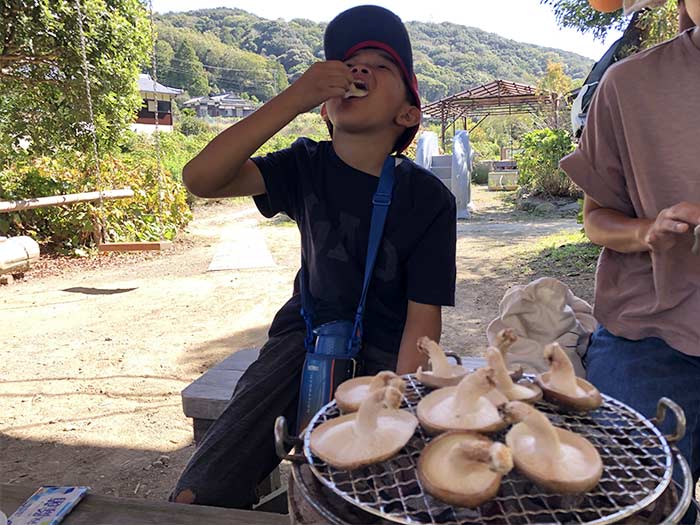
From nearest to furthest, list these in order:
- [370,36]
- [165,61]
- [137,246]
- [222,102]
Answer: [370,36] → [137,246] → [165,61] → [222,102]

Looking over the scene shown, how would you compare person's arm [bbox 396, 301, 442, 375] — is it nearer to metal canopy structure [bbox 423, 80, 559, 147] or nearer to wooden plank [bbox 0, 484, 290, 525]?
wooden plank [bbox 0, 484, 290, 525]

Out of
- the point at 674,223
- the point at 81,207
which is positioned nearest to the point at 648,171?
the point at 674,223

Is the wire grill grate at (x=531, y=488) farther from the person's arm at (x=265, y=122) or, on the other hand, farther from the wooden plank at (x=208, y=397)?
the wooden plank at (x=208, y=397)

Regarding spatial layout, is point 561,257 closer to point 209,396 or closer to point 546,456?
point 209,396

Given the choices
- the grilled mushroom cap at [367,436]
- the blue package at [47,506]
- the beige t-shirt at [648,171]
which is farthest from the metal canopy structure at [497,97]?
the grilled mushroom cap at [367,436]

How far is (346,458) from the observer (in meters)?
0.90

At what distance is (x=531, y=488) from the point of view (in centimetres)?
93

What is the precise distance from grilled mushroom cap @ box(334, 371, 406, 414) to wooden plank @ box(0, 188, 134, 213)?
8157 mm

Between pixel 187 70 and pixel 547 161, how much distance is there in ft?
176

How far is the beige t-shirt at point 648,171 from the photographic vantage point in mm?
1524

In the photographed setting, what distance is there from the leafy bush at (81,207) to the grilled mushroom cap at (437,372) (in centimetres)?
890

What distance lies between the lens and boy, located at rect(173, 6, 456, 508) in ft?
→ 5.50

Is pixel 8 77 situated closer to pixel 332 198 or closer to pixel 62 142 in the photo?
pixel 62 142

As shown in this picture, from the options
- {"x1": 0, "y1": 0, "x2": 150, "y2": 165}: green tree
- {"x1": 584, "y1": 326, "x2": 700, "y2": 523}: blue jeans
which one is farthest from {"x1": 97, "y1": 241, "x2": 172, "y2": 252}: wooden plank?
{"x1": 584, "y1": 326, "x2": 700, "y2": 523}: blue jeans
